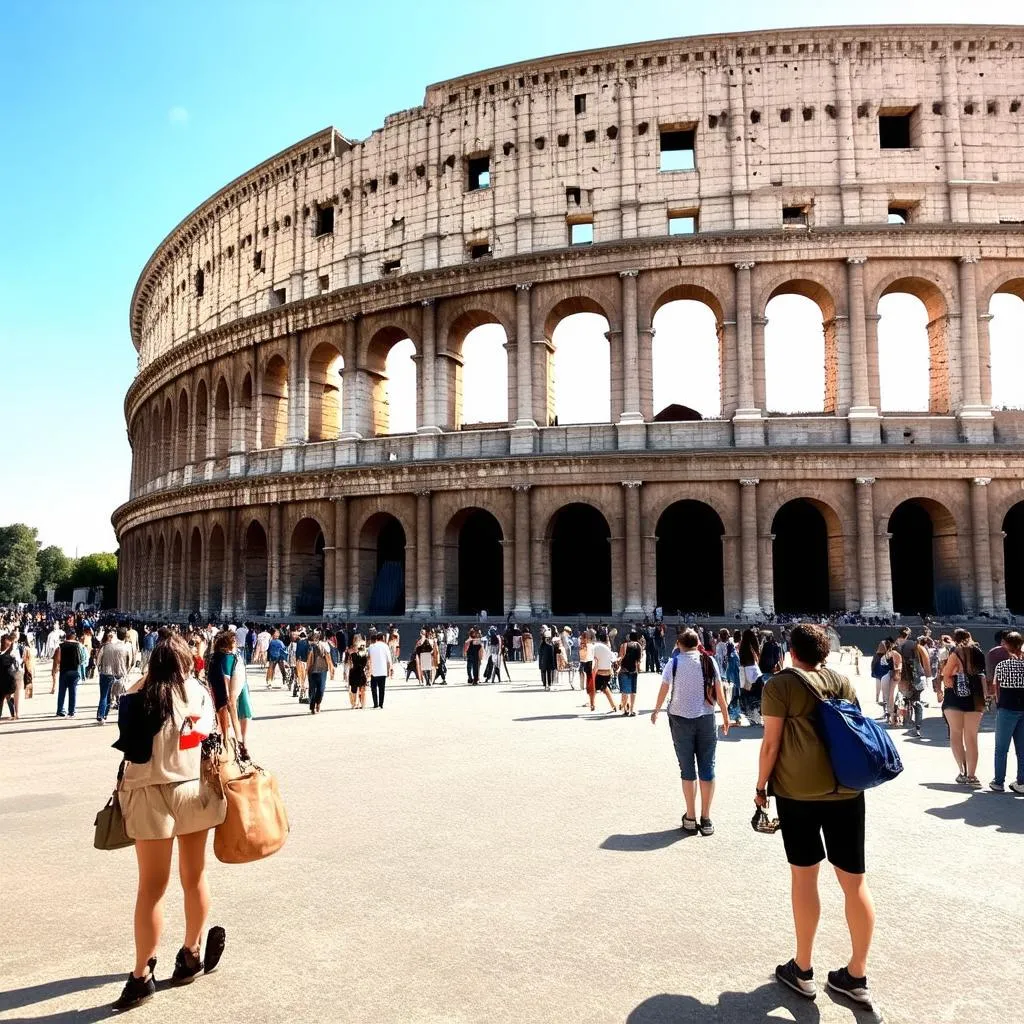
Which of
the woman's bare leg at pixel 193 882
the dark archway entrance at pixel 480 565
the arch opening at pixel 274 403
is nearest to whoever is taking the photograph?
the woman's bare leg at pixel 193 882

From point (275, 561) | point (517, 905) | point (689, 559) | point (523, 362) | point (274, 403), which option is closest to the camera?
point (517, 905)

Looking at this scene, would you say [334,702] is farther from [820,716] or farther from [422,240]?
[422,240]

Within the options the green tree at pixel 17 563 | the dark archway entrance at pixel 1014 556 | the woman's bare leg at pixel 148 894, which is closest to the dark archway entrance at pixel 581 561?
the dark archway entrance at pixel 1014 556

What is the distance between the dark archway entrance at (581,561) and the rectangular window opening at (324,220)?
46.0ft

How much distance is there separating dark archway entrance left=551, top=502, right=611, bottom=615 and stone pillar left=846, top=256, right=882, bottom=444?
28.8ft

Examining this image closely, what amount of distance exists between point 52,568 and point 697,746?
373ft

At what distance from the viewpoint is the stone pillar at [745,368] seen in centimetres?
2394

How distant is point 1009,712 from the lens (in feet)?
24.1

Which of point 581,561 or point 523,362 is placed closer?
point 523,362

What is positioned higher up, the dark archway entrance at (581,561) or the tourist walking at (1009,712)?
the dark archway entrance at (581,561)

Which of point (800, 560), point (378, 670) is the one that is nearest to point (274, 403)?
point (800, 560)

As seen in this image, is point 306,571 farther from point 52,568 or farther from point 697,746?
point 52,568

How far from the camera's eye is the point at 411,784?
7852 mm

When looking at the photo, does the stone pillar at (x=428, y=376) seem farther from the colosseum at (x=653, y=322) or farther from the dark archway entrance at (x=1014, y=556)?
the dark archway entrance at (x=1014, y=556)
